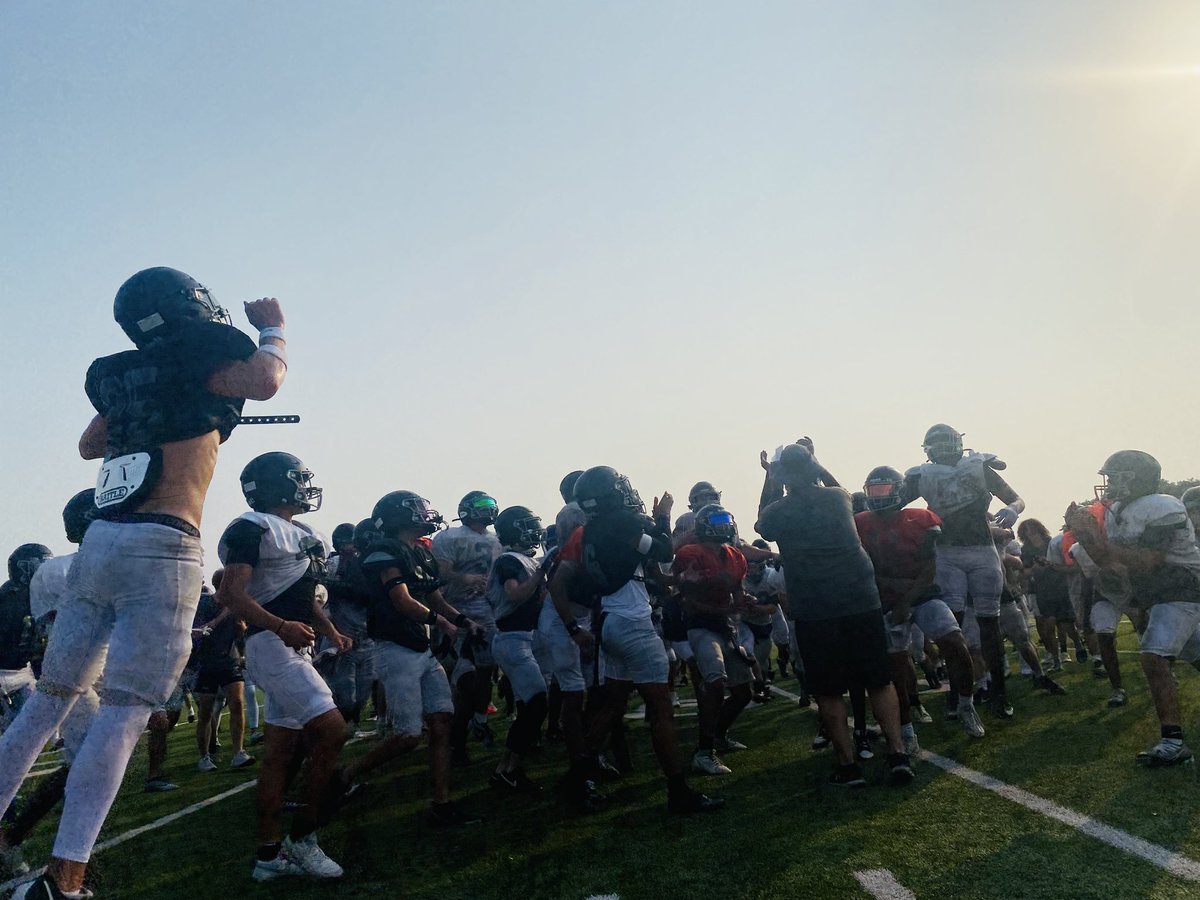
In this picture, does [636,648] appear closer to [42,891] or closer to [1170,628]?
[1170,628]

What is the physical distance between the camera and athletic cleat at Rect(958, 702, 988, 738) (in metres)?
7.34

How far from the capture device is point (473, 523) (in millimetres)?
9219

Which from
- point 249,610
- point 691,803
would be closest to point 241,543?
point 249,610

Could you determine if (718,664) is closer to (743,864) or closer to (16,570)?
(743,864)

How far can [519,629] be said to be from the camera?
25.5 feet

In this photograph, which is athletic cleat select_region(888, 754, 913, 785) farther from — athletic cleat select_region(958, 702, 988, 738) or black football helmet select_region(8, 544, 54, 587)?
black football helmet select_region(8, 544, 54, 587)

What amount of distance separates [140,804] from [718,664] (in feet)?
16.9

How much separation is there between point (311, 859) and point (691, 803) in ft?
7.45

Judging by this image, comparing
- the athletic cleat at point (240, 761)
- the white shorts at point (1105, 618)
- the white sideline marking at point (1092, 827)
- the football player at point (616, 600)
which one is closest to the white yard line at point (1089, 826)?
the white sideline marking at point (1092, 827)

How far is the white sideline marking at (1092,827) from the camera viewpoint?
3.99 m

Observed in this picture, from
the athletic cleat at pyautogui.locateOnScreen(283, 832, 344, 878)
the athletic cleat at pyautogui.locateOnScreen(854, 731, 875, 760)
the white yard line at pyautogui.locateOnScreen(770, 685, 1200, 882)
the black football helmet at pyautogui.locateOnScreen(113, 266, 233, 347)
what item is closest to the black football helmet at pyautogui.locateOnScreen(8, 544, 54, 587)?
the athletic cleat at pyautogui.locateOnScreen(283, 832, 344, 878)

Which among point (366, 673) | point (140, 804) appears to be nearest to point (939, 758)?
point (366, 673)

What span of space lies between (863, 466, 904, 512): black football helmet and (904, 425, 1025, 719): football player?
390mm

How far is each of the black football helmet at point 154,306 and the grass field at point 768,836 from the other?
299 centimetres
